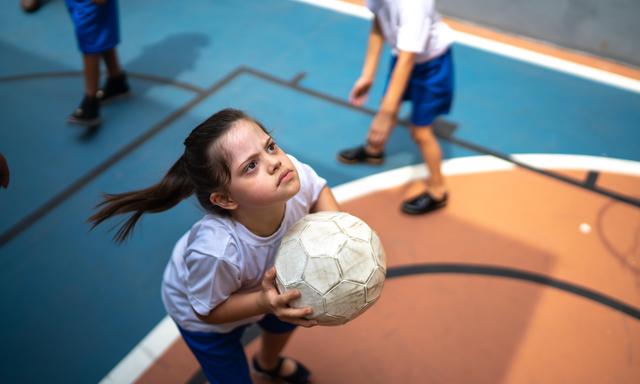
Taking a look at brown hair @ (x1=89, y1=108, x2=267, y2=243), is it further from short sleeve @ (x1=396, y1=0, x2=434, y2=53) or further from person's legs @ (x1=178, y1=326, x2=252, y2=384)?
short sleeve @ (x1=396, y1=0, x2=434, y2=53)

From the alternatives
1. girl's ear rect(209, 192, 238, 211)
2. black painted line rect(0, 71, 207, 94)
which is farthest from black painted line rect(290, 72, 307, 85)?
girl's ear rect(209, 192, 238, 211)

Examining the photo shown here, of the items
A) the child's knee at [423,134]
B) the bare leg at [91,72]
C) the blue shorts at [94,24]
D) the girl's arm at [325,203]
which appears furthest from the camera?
the bare leg at [91,72]

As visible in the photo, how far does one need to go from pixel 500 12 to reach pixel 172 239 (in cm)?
334

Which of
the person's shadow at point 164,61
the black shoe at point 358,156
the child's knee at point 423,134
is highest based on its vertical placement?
the child's knee at point 423,134

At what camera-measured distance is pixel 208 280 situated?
4.50ft

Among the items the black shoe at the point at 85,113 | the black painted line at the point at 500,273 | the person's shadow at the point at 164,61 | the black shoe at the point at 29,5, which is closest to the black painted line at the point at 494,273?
the black painted line at the point at 500,273

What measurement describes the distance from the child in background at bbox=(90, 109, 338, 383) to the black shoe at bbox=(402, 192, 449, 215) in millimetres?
1297

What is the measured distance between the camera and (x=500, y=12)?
4477 mm

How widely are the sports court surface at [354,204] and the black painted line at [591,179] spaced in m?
0.02

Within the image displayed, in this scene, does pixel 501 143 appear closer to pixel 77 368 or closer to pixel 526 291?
pixel 526 291

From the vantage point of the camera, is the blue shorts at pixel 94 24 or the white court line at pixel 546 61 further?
the white court line at pixel 546 61

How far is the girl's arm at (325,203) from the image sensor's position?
1.62 m

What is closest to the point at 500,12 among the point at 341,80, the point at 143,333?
the point at 341,80

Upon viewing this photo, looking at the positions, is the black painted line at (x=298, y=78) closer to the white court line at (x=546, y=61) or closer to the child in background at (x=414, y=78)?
the child in background at (x=414, y=78)
